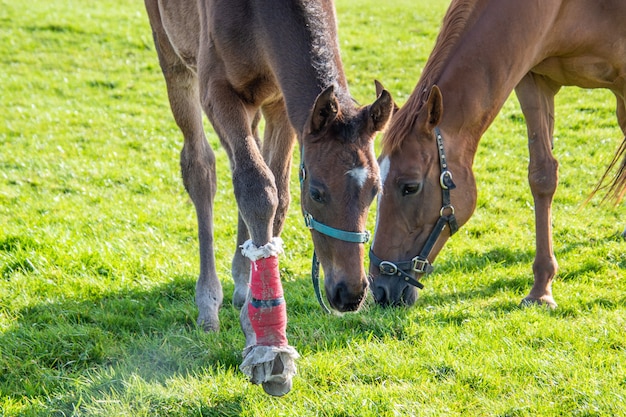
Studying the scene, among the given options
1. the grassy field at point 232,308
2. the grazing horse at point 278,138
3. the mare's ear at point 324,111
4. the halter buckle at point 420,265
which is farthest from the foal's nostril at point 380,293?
the mare's ear at point 324,111

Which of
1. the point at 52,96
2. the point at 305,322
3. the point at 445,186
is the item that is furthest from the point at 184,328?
the point at 52,96

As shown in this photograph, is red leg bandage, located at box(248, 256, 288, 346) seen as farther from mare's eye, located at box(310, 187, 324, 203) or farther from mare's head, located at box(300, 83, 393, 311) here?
mare's eye, located at box(310, 187, 324, 203)

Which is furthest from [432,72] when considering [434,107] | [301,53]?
[301,53]

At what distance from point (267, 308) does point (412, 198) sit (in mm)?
1458

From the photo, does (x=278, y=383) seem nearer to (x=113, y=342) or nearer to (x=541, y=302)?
(x=113, y=342)

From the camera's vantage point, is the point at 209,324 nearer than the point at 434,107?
No

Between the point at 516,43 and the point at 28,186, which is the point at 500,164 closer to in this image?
the point at 516,43

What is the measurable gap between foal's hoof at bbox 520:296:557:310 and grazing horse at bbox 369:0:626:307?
2 centimetres

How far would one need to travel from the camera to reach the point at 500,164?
834cm

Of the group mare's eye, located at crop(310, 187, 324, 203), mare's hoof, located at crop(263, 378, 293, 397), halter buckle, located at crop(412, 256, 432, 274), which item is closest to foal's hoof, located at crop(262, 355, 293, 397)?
mare's hoof, located at crop(263, 378, 293, 397)

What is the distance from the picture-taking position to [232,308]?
16.1 ft

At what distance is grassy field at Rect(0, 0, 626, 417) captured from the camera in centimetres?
352

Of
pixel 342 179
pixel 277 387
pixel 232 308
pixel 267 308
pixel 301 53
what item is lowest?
pixel 232 308

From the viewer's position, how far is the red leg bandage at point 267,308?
10.6ft
